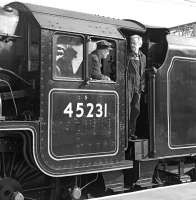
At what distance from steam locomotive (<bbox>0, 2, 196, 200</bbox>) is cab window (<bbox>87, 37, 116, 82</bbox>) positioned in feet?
0.08

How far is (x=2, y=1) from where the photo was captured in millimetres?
11234

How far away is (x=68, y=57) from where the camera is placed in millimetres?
5602

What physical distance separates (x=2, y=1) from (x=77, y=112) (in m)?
6.79

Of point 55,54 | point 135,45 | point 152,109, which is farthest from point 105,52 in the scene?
point 152,109

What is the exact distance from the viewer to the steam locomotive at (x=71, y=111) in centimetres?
529

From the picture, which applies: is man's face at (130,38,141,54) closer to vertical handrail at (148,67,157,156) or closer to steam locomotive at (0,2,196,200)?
steam locomotive at (0,2,196,200)

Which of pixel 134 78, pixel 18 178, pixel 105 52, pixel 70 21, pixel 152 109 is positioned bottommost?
pixel 18 178

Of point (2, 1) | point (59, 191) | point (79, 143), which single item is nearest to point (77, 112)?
point (79, 143)

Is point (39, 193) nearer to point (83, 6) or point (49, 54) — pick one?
point (49, 54)

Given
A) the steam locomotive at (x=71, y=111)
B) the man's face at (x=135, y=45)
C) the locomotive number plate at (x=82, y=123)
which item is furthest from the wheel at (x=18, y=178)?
the man's face at (x=135, y=45)

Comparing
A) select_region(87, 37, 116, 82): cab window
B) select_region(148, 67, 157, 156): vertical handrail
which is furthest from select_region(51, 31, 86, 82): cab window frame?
select_region(148, 67, 157, 156): vertical handrail

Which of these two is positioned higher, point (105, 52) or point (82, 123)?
point (105, 52)

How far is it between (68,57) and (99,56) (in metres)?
0.55

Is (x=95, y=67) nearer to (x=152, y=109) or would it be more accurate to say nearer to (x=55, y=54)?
(x=55, y=54)
